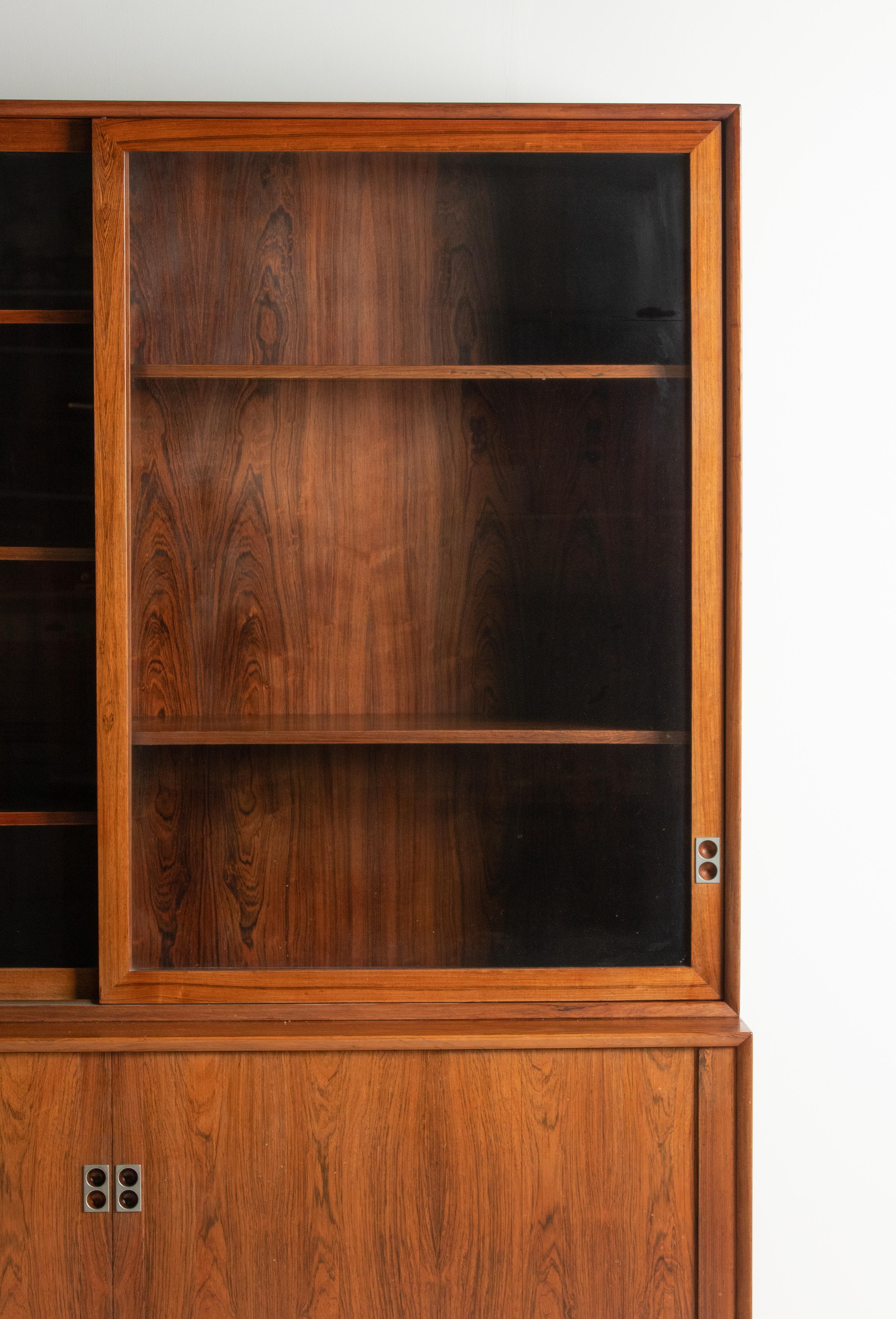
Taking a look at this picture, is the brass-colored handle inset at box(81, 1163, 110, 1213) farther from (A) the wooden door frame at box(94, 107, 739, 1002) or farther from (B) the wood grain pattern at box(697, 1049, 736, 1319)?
(B) the wood grain pattern at box(697, 1049, 736, 1319)

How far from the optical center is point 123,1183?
41.4 inches

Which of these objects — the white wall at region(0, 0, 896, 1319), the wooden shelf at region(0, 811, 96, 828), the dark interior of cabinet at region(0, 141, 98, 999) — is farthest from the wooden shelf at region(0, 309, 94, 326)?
the wooden shelf at region(0, 811, 96, 828)

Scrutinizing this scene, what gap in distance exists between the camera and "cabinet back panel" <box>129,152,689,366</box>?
1089mm

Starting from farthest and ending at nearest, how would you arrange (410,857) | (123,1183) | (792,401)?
(792,401)
(410,857)
(123,1183)

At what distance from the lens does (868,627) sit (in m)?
1.39

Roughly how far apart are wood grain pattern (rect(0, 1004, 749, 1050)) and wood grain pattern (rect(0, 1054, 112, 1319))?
2 cm

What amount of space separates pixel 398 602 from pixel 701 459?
1.34 feet

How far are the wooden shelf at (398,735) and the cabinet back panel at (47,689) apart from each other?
0.09 m

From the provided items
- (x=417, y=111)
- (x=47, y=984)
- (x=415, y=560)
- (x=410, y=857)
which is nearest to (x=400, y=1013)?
(x=410, y=857)

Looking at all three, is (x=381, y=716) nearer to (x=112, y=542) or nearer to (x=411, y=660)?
(x=411, y=660)

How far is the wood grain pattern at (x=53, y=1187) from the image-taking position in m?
1.05

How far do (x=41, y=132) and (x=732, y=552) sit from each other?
3.02ft

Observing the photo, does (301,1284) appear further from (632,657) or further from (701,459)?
(701,459)

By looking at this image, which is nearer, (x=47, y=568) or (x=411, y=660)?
(x=47, y=568)
